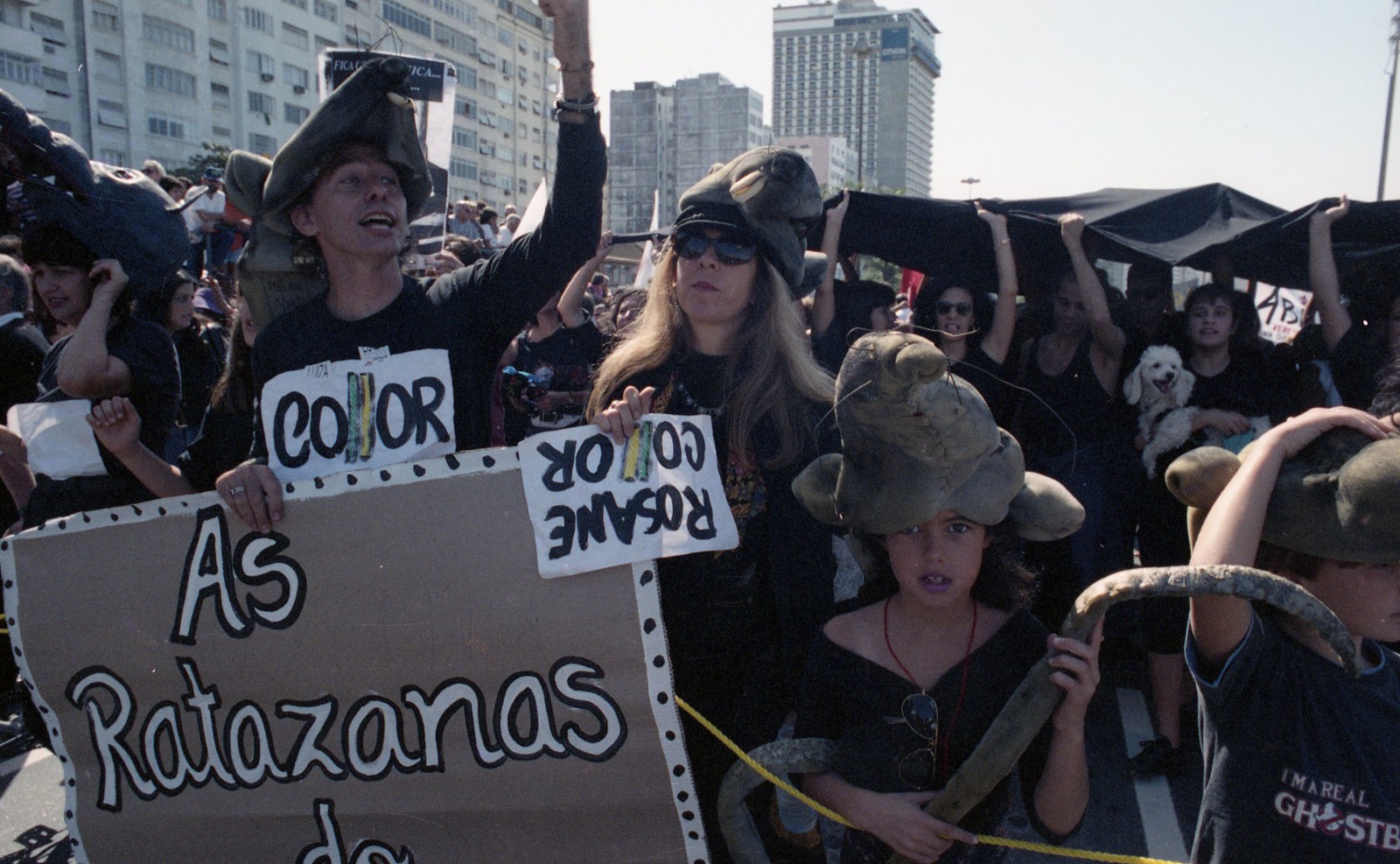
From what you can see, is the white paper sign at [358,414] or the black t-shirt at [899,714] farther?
the white paper sign at [358,414]

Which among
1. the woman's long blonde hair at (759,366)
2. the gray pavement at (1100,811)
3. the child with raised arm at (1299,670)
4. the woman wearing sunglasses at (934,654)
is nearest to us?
the child with raised arm at (1299,670)

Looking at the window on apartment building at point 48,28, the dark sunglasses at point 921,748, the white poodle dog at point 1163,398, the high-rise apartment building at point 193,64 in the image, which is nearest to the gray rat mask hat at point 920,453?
the dark sunglasses at point 921,748

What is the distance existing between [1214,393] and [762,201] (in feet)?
10.7

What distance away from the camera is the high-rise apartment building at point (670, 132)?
11175cm

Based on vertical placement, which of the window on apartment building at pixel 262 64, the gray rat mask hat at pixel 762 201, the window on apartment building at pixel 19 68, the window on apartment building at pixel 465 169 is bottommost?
the gray rat mask hat at pixel 762 201

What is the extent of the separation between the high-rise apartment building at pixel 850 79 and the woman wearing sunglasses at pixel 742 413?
147m

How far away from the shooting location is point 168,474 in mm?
2795

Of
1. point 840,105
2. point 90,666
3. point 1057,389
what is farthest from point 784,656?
point 840,105

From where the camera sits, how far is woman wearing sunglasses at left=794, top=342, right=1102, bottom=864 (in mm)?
1679

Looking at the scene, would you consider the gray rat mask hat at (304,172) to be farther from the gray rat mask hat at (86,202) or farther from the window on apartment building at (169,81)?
the window on apartment building at (169,81)

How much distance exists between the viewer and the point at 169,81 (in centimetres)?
5406

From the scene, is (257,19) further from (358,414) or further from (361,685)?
(361,685)

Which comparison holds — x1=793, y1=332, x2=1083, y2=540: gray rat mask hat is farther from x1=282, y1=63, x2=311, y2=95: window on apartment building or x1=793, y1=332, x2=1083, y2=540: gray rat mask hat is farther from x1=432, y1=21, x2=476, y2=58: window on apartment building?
x1=432, y1=21, x2=476, y2=58: window on apartment building

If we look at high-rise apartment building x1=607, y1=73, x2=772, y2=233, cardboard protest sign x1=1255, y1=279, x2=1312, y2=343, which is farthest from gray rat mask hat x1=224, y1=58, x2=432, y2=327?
high-rise apartment building x1=607, y1=73, x2=772, y2=233
